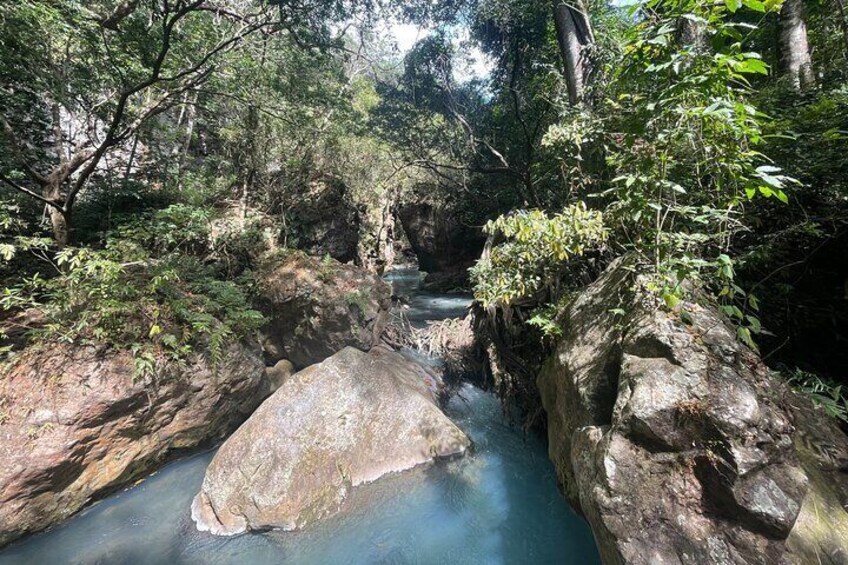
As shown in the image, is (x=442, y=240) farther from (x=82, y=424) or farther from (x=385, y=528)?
(x=82, y=424)

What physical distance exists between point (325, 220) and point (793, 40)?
11.0 metres

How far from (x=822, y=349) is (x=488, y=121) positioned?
10363 millimetres

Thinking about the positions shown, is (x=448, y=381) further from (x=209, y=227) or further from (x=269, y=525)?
(x=209, y=227)

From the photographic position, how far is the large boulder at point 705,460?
6.20 feet

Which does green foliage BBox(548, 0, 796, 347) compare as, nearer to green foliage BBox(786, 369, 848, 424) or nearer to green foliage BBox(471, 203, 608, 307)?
green foliage BBox(471, 203, 608, 307)

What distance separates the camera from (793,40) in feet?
14.6

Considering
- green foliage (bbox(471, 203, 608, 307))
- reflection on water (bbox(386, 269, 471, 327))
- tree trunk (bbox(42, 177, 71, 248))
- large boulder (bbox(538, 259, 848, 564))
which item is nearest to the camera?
large boulder (bbox(538, 259, 848, 564))

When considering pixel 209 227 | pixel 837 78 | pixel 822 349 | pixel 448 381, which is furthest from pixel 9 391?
pixel 837 78

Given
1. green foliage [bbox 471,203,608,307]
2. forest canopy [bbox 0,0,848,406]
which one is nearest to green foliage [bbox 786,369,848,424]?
forest canopy [bbox 0,0,848,406]

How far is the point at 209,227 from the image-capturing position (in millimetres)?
8547

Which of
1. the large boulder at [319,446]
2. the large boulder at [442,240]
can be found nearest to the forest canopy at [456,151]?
the large boulder at [319,446]

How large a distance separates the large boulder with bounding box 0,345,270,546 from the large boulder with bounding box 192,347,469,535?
1138 millimetres

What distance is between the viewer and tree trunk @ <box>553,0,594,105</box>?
21.0 feet

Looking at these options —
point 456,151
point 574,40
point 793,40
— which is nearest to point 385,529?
point 793,40
